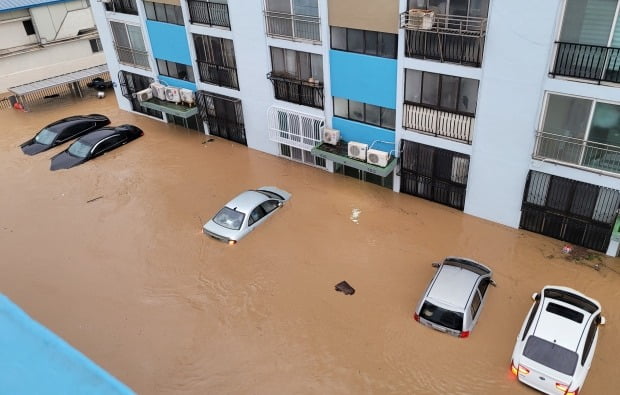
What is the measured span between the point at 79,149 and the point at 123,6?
25.3ft

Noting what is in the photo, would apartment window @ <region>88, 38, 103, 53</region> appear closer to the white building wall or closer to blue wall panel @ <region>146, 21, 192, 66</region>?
blue wall panel @ <region>146, 21, 192, 66</region>

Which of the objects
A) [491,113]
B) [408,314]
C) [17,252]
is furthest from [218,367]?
[491,113]

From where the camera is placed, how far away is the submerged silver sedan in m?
17.5

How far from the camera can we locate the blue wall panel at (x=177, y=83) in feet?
80.4

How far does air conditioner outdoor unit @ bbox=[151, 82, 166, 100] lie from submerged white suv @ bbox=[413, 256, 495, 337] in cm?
1725

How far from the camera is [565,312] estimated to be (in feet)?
40.5

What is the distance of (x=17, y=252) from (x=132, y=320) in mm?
6399

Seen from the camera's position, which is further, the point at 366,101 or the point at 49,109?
the point at 49,109

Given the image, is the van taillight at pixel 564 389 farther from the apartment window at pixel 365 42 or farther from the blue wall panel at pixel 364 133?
the apartment window at pixel 365 42

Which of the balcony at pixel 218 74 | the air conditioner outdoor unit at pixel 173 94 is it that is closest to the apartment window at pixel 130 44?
the air conditioner outdoor unit at pixel 173 94

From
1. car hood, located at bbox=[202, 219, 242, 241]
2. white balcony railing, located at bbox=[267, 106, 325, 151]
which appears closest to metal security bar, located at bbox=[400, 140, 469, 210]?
white balcony railing, located at bbox=[267, 106, 325, 151]

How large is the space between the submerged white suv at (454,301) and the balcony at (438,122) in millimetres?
4926

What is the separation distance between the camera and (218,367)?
1309cm

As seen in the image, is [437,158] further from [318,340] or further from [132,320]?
[132,320]
